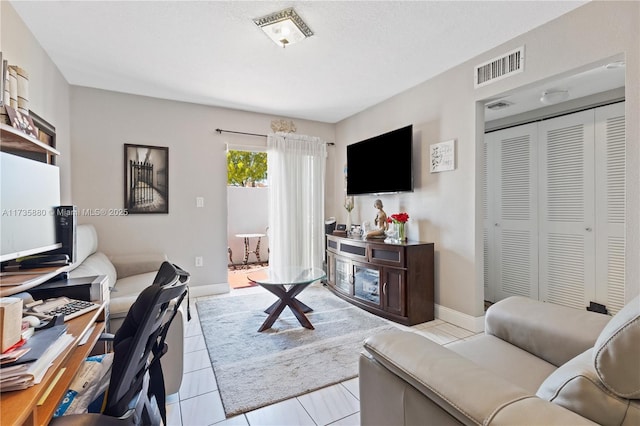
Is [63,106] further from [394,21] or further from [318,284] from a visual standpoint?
[318,284]

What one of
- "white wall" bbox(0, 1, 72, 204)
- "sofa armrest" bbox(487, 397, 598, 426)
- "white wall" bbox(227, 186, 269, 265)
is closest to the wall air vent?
"sofa armrest" bbox(487, 397, 598, 426)

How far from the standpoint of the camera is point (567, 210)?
3102mm

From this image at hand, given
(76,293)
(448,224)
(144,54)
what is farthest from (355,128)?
(76,293)

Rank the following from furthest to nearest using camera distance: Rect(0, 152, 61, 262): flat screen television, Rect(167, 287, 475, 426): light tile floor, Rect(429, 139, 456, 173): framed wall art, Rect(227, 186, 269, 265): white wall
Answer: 1. Rect(227, 186, 269, 265): white wall
2. Rect(429, 139, 456, 173): framed wall art
3. Rect(167, 287, 475, 426): light tile floor
4. Rect(0, 152, 61, 262): flat screen television

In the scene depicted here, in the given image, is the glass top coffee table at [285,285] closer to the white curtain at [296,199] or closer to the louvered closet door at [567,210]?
the white curtain at [296,199]

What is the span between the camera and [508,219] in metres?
3.62

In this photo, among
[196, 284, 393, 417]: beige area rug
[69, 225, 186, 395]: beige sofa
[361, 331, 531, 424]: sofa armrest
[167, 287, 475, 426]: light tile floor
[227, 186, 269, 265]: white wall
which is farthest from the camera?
[227, 186, 269, 265]: white wall

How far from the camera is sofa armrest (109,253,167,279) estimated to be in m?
3.16

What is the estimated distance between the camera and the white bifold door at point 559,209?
9.22 feet

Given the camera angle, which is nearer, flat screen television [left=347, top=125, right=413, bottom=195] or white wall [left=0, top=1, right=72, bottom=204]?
white wall [left=0, top=1, right=72, bottom=204]

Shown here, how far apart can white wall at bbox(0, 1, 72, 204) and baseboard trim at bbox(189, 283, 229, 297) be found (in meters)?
1.69

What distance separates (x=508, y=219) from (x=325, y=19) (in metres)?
3.08

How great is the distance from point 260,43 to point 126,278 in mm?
2642

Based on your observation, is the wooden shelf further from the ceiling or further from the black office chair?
the ceiling
